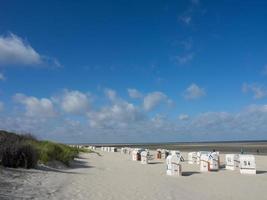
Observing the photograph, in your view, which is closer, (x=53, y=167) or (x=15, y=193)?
(x=15, y=193)

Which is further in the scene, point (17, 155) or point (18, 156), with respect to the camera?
point (18, 156)

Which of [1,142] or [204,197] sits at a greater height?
[1,142]

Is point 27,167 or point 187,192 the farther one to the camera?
point 27,167

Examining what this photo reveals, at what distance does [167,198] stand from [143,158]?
18.5m

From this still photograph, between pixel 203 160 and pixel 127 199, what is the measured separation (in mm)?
12563

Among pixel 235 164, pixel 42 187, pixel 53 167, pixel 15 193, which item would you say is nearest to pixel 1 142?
pixel 53 167

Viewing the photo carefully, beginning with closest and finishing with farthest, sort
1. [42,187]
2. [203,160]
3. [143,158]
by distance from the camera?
[42,187] < [203,160] < [143,158]

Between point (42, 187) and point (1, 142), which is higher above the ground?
point (1, 142)

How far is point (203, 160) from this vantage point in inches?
899

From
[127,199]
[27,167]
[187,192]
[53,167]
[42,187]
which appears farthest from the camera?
[53,167]

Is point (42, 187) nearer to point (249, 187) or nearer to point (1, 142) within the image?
point (1, 142)

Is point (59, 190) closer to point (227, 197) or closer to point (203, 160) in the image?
point (227, 197)

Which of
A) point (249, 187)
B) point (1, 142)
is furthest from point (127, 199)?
point (1, 142)

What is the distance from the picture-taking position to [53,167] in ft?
65.4
